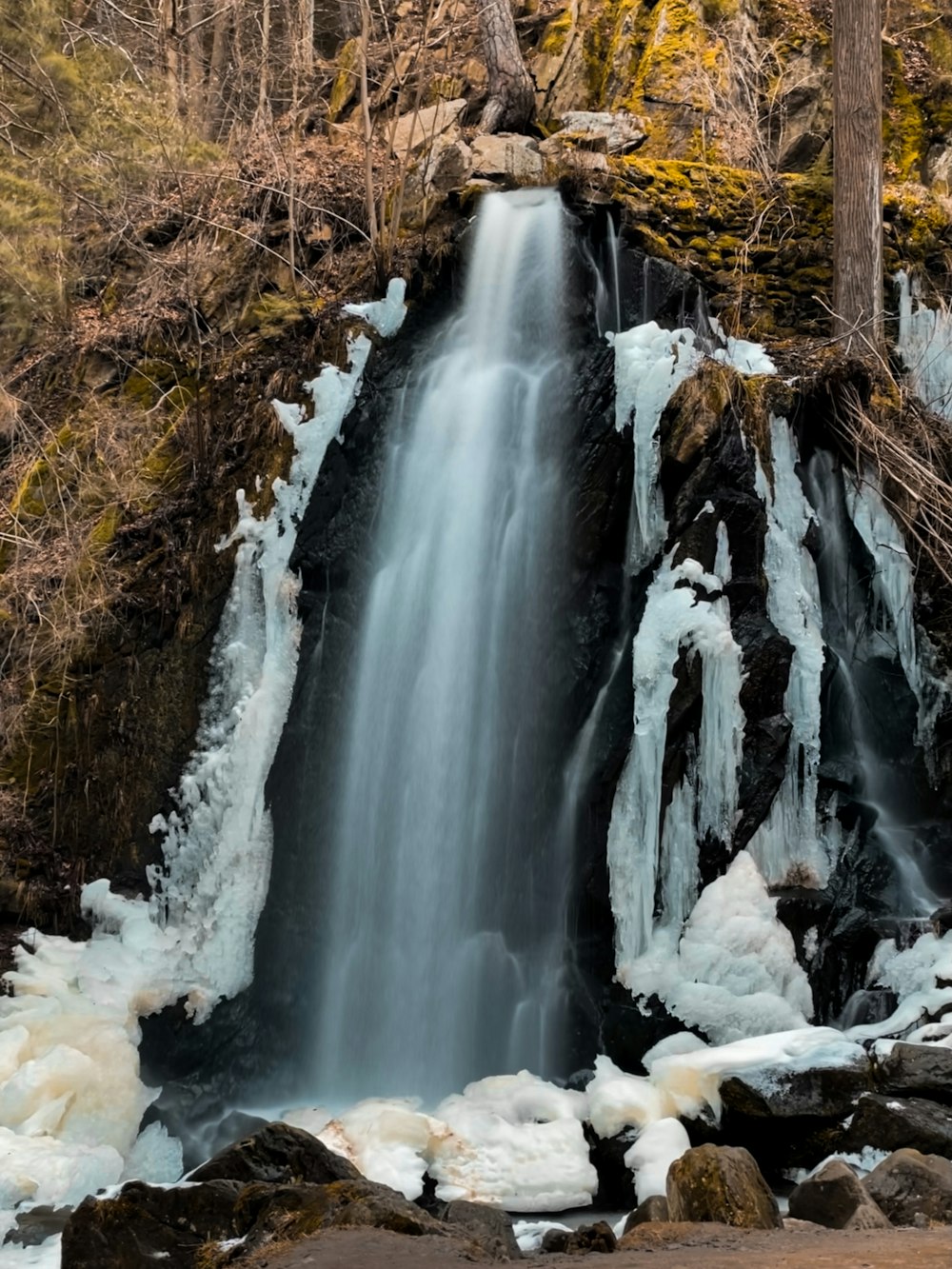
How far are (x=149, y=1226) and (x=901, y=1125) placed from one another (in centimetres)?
302

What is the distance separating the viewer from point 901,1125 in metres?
4.77

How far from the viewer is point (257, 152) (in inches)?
449

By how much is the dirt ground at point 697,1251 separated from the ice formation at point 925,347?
6.51 metres

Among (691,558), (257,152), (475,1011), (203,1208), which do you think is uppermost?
(257,152)

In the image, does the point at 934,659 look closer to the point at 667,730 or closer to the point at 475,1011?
the point at 667,730

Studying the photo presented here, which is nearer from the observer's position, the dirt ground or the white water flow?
the dirt ground

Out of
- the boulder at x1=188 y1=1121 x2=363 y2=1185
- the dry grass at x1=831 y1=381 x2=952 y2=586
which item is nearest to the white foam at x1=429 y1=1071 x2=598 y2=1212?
the boulder at x1=188 y1=1121 x2=363 y2=1185

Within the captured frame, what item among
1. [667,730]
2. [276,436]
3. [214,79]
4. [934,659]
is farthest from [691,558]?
[214,79]

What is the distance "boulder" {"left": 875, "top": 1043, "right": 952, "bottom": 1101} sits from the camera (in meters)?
5.04

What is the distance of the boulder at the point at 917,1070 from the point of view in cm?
504

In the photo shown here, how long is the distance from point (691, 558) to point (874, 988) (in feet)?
8.79

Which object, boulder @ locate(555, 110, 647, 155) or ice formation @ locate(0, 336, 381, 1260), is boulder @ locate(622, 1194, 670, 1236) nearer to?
ice formation @ locate(0, 336, 381, 1260)

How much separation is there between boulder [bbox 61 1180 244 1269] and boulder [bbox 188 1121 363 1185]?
37 cm

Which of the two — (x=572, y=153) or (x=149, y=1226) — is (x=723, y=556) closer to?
(x=572, y=153)
